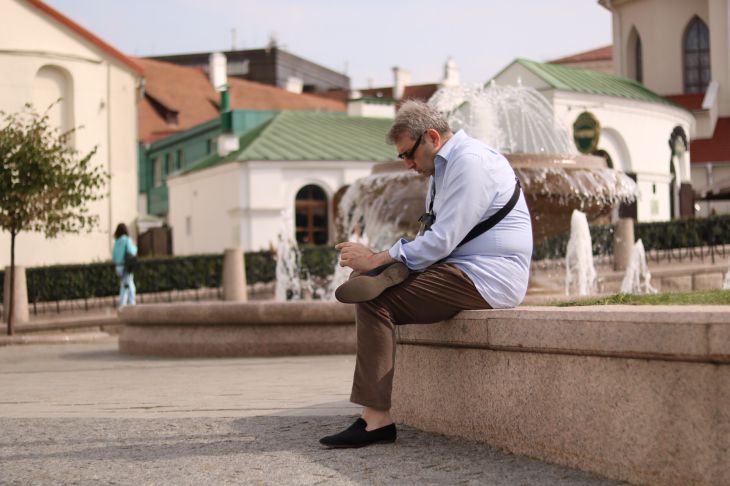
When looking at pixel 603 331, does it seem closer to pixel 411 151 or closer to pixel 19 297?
pixel 411 151

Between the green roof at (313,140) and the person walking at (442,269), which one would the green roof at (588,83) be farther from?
the person walking at (442,269)

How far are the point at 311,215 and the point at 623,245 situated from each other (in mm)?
24969

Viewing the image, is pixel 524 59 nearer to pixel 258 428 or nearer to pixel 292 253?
pixel 292 253

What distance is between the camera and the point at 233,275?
2472 cm

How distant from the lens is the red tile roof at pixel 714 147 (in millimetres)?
48062

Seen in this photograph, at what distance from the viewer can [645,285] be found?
77.0 ft

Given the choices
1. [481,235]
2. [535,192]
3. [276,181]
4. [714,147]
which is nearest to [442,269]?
[481,235]

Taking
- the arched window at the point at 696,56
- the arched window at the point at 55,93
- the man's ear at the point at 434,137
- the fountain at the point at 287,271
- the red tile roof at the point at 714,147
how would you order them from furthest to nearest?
the arched window at the point at 696,56
the red tile roof at the point at 714,147
the arched window at the point at 55,93
the fountain at the point at 287,271
the man's ear at the point at 434,137

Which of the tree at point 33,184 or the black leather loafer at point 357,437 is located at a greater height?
the tree at point 33,184

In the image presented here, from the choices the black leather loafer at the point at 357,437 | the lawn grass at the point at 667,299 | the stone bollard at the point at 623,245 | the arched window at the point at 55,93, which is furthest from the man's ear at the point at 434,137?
the arched window at the point at 55,93

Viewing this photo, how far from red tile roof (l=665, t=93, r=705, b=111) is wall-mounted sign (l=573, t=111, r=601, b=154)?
8.84m

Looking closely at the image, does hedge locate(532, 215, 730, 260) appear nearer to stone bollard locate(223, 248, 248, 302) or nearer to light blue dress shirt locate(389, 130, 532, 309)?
stone bollard locate(223, 248, 248, 302)

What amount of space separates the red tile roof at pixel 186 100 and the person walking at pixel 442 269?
62426 millimetres

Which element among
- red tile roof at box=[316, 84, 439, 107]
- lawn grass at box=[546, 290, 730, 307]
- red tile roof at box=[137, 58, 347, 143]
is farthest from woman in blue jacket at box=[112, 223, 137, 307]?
red tile roof at box=[316, 84, 439, 107]
